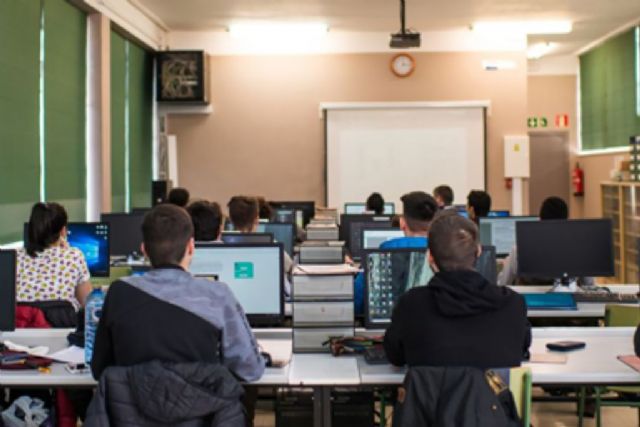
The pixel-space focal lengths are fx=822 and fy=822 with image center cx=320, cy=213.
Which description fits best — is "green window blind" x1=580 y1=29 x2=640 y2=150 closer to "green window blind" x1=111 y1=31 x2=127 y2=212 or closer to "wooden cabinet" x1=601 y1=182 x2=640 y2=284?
"wooden cabinet" x1=601 y1=182 x2=640 y2=284

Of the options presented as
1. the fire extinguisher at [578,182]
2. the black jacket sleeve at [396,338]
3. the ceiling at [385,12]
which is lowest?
the black jacket sleeve at [396,338]

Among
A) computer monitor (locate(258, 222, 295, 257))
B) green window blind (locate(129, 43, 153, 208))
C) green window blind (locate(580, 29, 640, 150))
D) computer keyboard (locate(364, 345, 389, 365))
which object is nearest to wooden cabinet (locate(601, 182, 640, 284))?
green window blind (locate(580, 29, 640, 150))

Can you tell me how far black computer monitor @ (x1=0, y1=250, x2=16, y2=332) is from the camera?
129 inches

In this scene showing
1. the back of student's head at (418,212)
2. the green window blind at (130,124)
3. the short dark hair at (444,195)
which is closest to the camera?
the back of student's head at (418,212)

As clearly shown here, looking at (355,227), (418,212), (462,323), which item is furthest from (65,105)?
(462,323)

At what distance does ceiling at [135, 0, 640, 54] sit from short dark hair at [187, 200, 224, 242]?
5795mm

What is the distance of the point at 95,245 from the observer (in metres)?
5.67

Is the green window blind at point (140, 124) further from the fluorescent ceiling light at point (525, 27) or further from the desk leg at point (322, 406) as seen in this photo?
the desk leg at point (322, 406)

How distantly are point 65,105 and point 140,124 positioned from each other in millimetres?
2930

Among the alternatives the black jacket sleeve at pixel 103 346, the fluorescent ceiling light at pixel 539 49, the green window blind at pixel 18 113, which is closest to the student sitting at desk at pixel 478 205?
the green window blind at pixel 18 113

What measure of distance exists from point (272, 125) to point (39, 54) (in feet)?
16.3

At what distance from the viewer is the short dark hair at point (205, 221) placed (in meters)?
4.38

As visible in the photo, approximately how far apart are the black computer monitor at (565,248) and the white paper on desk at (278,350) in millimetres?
1975

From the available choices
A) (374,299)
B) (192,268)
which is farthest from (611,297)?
(192,268)
